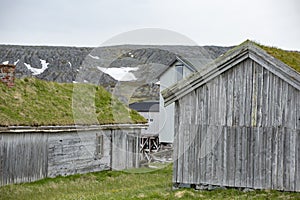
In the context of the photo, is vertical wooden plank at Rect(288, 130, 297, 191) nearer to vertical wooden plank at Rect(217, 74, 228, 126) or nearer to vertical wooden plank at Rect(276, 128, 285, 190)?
vertical wooden plank at Rect(276, 128, 285, 190)

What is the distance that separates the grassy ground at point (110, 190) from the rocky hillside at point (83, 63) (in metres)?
90.4

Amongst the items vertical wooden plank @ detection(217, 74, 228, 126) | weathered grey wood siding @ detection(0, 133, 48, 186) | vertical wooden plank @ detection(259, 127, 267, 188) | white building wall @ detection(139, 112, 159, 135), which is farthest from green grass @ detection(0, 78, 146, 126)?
white building wall @ detection(139, 112, 159, 135)

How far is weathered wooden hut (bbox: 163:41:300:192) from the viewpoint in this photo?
14.3 metres

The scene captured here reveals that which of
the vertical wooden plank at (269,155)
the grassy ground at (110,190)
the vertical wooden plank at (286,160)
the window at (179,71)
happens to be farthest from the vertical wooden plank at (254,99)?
the window at (179,71)

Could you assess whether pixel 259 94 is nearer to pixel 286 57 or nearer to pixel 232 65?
pixel 232 65

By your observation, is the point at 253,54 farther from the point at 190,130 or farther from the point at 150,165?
the point at 150,165

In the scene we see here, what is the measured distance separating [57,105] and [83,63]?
128140mm

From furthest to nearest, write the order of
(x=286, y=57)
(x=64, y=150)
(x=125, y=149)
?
1. (x=125, y=149)
2. (x=64, y=150)
3. (x=286, y=57)

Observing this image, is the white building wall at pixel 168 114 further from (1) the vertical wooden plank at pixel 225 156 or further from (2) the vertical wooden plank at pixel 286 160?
(2) the vertical wooden plank at pixel 286 160

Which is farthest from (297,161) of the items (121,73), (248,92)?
(121,73)

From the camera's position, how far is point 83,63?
150375 millimetres

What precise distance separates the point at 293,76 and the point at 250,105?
5.18 ft

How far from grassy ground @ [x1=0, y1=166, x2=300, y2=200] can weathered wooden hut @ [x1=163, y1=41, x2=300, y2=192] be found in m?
0.52

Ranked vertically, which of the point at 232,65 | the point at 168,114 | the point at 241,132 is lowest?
the point at 241,132
